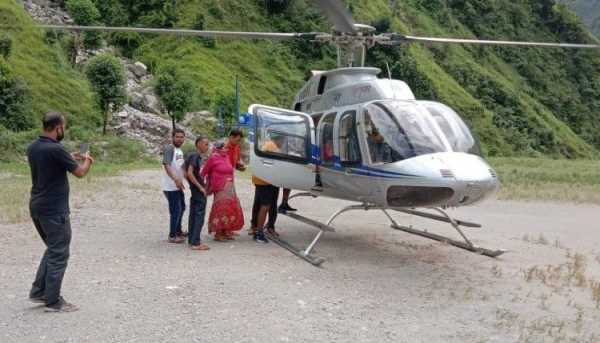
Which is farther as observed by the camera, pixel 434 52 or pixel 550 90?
pixel 550 90

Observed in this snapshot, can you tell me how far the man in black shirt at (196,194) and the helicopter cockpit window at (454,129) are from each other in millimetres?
3016

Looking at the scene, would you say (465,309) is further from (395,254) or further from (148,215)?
(148,215)

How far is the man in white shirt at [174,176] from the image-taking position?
26.2 ft

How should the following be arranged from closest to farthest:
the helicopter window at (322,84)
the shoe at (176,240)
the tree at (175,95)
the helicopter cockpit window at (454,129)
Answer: the helicopter cockpit window at (454,129)
the shoe at (176,240)
the helicopter window at (322,84)
the tree at (175,95)

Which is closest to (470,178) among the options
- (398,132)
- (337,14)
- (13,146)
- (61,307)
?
(398,132)

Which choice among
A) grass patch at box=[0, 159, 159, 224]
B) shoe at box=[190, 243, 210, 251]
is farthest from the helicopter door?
grass patch at box=[0, 159, 159, 224]

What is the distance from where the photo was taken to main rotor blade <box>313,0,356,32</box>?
25.5ft

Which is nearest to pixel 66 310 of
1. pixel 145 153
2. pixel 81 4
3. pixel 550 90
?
pixel 145 153

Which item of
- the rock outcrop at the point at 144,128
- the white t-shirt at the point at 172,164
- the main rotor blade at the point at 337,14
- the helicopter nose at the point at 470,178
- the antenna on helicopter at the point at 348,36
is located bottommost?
the rock outcrop at the point at 144,128

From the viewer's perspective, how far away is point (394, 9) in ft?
218

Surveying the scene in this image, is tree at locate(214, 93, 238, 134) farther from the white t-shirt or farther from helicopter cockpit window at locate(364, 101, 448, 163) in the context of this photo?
helicopter cockpit window at locate(364, 101, 448, 163)

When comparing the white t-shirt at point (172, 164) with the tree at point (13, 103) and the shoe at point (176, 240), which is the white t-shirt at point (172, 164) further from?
the tree at point (13, 103)

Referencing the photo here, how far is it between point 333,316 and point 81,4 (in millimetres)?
40584

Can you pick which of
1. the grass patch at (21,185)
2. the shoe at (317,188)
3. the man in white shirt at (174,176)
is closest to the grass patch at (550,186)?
the shoe at (317,188)
